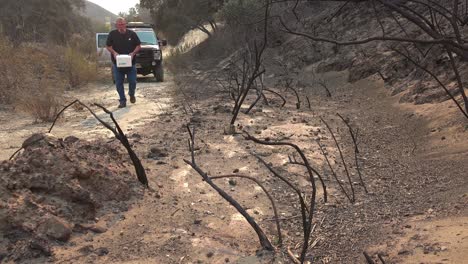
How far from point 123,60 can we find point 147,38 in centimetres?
755

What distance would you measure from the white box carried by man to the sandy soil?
1296 millimetres

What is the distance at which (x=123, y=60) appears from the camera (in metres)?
8.58

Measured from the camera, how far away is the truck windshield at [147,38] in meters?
15.6

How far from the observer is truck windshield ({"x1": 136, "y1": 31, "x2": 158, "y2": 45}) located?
15580 millimetres

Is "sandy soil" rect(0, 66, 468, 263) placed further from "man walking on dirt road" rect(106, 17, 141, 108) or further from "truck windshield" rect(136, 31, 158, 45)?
"truck windshield" rect(136, 31, 158, 45)

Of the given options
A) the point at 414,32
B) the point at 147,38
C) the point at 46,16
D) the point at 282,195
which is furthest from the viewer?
the point at 46,16

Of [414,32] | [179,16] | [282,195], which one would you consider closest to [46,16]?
[179,16]

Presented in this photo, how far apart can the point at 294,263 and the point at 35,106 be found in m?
5.87

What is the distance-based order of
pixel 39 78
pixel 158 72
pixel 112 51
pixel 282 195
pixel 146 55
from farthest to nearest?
1. pixel 158 72
2. pixel 146 55
3. pixel 39 78
4. pixel 112 51
5. pixel 282 195

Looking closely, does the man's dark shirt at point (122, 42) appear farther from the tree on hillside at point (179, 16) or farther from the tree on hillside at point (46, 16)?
the tree on hillside at point (46, 16)

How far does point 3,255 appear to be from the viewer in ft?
9.44

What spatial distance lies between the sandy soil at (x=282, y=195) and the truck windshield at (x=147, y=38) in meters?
8.11

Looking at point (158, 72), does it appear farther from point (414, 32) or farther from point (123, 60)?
point (414, 32)

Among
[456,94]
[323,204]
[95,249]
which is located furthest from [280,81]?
[95,249]
